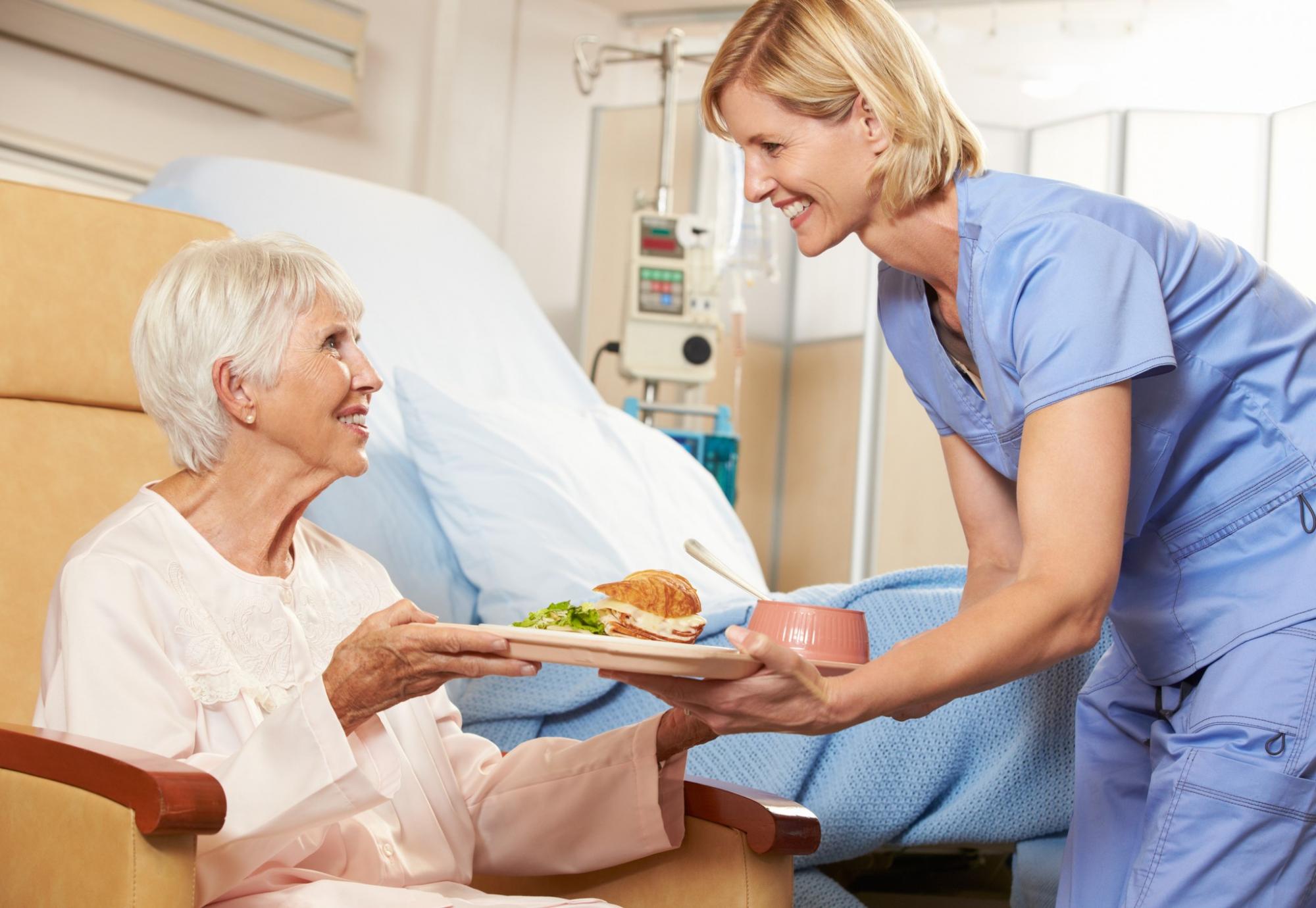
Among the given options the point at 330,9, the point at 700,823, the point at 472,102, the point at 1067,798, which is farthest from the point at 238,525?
the point at 472,102

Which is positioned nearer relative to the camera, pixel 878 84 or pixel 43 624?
pixel 878 84

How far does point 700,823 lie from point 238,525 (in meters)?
0.56

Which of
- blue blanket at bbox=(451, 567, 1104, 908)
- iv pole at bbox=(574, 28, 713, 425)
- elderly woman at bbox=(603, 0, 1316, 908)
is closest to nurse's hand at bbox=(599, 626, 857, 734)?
elderly woman at bbox=(603, 0, 1316, 908)

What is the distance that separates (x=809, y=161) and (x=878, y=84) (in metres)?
0.09

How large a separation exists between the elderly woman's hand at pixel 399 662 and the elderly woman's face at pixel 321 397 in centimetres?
32

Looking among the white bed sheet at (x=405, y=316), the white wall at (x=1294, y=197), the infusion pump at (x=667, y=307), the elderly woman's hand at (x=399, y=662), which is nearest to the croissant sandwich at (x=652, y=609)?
the elderly woman's hand at (x=399, y=662)

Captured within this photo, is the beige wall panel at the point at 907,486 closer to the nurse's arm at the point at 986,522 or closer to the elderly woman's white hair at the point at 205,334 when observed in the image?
the nurse's arm at the point at 986,522

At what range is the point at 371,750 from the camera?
3.88ft

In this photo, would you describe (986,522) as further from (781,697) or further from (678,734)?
(781,697)

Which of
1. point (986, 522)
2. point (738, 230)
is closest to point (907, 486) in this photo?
point (738, 230)

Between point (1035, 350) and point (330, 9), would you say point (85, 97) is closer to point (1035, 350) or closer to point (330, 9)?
point (330, 9)

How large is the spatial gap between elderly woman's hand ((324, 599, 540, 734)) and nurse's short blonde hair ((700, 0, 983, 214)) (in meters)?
0.57

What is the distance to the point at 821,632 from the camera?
3.82 feet

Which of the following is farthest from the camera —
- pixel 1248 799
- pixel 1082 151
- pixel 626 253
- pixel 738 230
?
pixel 626 253
